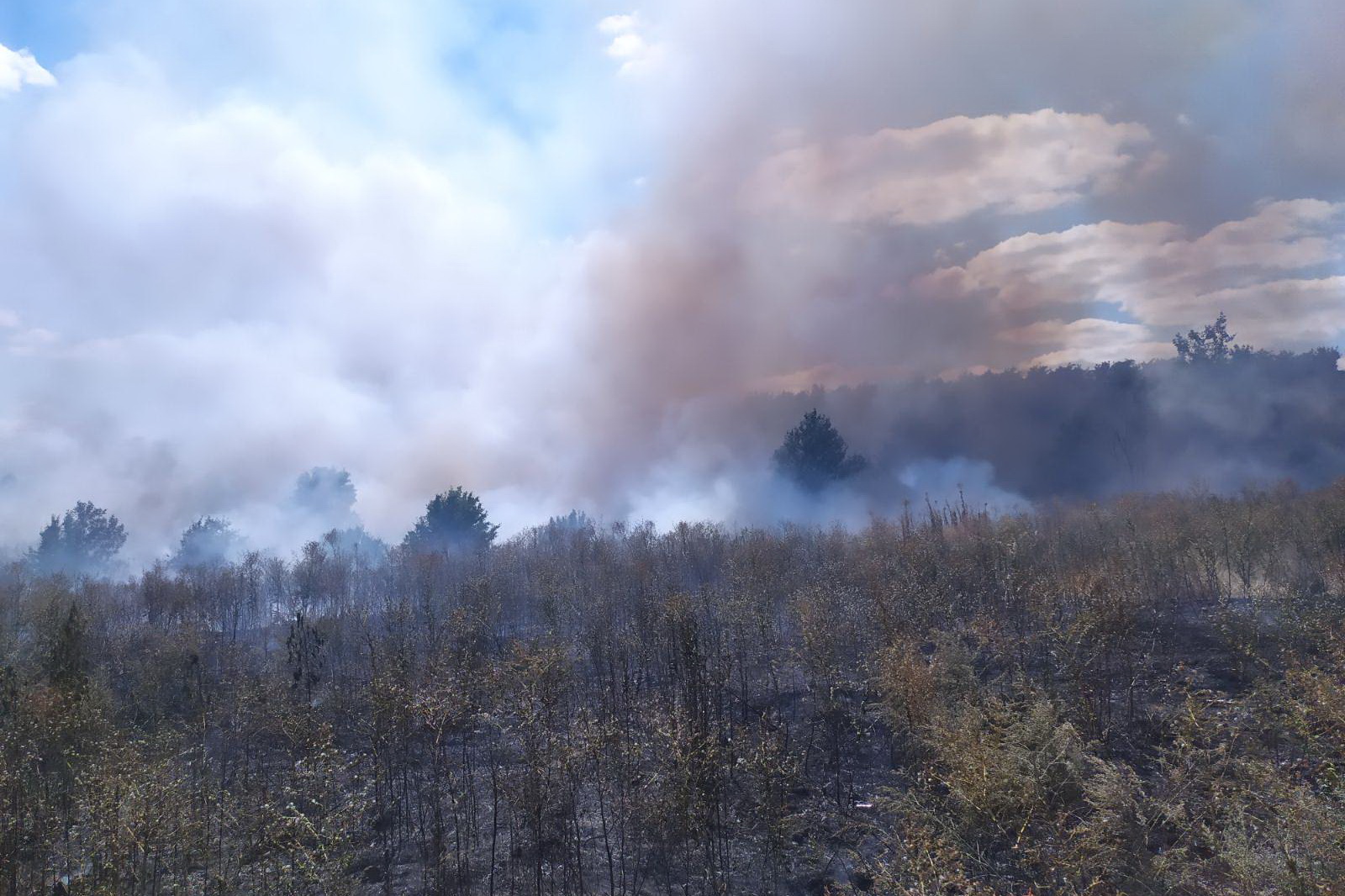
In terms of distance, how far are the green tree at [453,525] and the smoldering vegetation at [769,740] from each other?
917 inches

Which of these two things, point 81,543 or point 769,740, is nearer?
point 769,740

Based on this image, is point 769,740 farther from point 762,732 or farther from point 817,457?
point 817,457

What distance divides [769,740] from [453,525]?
40550 mm

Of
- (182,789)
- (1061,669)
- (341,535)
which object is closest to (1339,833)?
(1061,669)

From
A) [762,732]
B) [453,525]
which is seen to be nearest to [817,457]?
[453,525]

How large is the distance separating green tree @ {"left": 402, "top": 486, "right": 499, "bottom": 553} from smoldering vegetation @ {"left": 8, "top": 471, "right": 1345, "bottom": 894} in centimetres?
2329

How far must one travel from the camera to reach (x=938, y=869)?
6.86 metres

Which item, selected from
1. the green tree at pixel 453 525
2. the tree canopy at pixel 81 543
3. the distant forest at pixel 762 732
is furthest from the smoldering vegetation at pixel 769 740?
the tree canopy at pixel 81 543

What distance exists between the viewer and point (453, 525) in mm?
47656

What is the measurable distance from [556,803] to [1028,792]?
6.17 m

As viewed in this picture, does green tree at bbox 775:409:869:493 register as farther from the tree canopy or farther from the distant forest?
the tree canopy

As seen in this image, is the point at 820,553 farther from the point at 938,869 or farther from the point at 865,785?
the point at 938,869

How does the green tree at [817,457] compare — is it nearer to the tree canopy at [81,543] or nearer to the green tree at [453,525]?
the green tree at [453,525]

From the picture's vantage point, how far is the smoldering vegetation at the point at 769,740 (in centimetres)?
800
